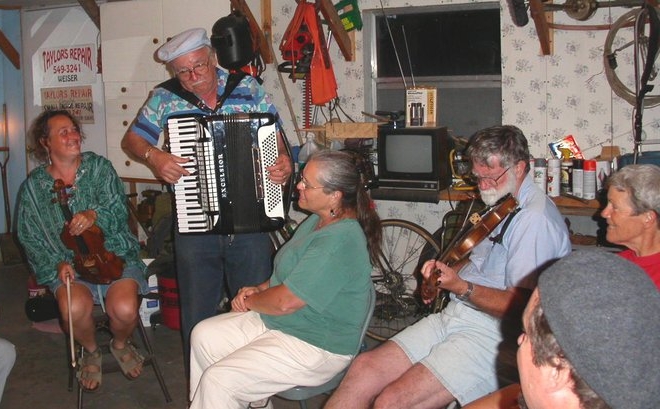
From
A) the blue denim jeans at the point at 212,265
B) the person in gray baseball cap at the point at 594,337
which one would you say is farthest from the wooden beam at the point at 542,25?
the person in gray baseball cap at the point at 594,337

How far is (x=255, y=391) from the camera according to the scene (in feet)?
7.88

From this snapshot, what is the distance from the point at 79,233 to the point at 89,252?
97 millimetres

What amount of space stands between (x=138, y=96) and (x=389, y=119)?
1.82m

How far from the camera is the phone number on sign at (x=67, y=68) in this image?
5.86m

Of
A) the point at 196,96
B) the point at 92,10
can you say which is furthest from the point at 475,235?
the point at 92,10

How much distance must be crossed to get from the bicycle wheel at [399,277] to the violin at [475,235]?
1673 mm

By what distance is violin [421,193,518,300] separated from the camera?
93.3 inches

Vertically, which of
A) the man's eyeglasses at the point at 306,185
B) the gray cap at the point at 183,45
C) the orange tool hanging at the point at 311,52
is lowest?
the man's eyeglasses at the point at 306,185

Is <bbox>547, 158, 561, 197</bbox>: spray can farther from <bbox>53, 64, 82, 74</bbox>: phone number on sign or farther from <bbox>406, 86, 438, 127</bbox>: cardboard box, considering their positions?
<bbox>53, 64, 82, 74</bbox>: phone number on sign

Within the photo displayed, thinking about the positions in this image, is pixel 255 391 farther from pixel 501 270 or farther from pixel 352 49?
pixel 352 49

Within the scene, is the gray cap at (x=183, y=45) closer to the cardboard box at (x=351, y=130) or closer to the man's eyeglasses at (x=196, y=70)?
the man's eyeglasses at (x=196, y=70)

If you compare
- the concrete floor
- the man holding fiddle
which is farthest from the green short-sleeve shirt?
the concrete floor

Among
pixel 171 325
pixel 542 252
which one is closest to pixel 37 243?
pixel 171 325

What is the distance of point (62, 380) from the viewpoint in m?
3.78
